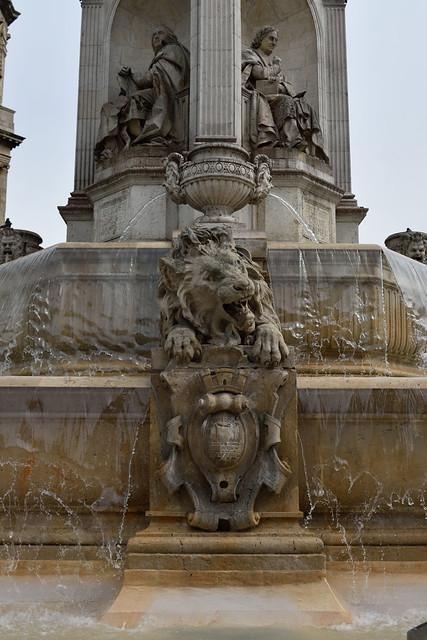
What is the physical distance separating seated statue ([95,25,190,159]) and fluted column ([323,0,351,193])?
9.32ft

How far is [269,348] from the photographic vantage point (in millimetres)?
5305

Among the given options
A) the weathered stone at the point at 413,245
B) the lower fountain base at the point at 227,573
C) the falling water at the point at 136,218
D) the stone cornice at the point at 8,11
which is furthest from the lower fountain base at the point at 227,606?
the stone cornice at the point at 8,11

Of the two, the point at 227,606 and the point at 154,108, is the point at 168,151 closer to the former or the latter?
the point at 154,108

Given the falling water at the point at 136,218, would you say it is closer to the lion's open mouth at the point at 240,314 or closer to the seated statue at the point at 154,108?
the seated statue at the point at 154,108

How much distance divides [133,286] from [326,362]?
6.67 ft

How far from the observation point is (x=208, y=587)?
4715 mm

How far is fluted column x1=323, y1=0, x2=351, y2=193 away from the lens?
14.6 m

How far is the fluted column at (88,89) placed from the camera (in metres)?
14.5

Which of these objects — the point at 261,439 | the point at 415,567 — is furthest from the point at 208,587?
the point at 415,567

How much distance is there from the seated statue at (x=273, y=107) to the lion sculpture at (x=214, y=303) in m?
7.80

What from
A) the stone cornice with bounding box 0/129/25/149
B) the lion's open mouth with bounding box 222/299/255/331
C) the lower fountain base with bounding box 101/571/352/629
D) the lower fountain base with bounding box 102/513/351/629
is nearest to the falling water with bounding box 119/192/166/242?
the lion's open mouth with bounding box 222/299/255/331

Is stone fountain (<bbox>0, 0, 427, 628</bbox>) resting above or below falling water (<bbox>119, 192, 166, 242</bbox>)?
below

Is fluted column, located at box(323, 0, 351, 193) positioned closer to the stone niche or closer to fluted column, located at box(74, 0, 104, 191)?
the stone niche

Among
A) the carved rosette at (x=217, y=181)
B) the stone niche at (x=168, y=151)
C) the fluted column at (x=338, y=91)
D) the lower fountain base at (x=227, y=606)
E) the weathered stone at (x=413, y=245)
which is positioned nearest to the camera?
the lower fountain base at (x=227, y=606)
